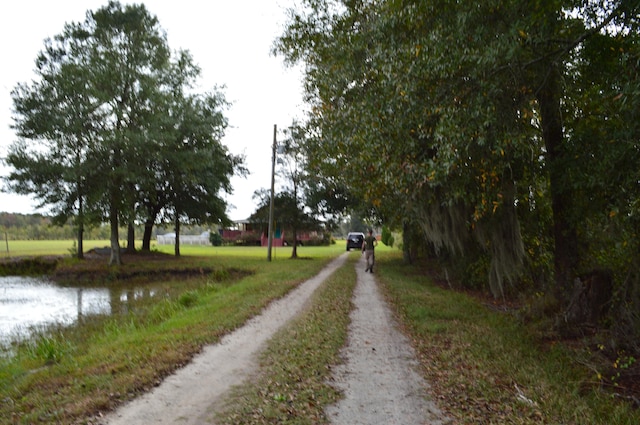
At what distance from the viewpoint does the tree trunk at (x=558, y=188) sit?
27.8 ft

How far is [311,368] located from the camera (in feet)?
20.8

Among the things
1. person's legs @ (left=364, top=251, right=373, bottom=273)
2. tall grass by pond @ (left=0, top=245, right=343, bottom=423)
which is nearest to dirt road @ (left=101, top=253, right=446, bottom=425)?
tall grass by pond @ (left=0, top=245, right=343, bottom=423)

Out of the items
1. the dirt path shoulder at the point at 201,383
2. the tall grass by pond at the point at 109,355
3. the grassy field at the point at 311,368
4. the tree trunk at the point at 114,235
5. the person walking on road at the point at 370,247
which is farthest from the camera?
the tree trunk at the point at 114,235

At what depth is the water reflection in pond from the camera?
12.6 metres

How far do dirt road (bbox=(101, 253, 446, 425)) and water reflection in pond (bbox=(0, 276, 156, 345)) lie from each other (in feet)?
20.1

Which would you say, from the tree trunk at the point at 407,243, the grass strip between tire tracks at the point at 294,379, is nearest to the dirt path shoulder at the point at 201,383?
the grass strip between tire tracks at the point at 294,379

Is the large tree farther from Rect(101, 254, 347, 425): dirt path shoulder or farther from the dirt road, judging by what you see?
Rect(101, 254, 347, 425): dirt path shoulder

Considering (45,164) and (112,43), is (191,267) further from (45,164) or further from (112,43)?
(112,43)

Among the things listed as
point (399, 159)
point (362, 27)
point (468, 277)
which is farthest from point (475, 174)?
point (468, 277)

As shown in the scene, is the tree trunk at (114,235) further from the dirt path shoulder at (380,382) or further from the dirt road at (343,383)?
the dirt path shoulder at (380,382)

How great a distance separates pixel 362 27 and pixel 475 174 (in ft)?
15.5

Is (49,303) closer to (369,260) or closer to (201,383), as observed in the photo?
(369,260)

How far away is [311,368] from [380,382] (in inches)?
36.8

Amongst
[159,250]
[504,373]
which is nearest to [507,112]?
[504,373]
